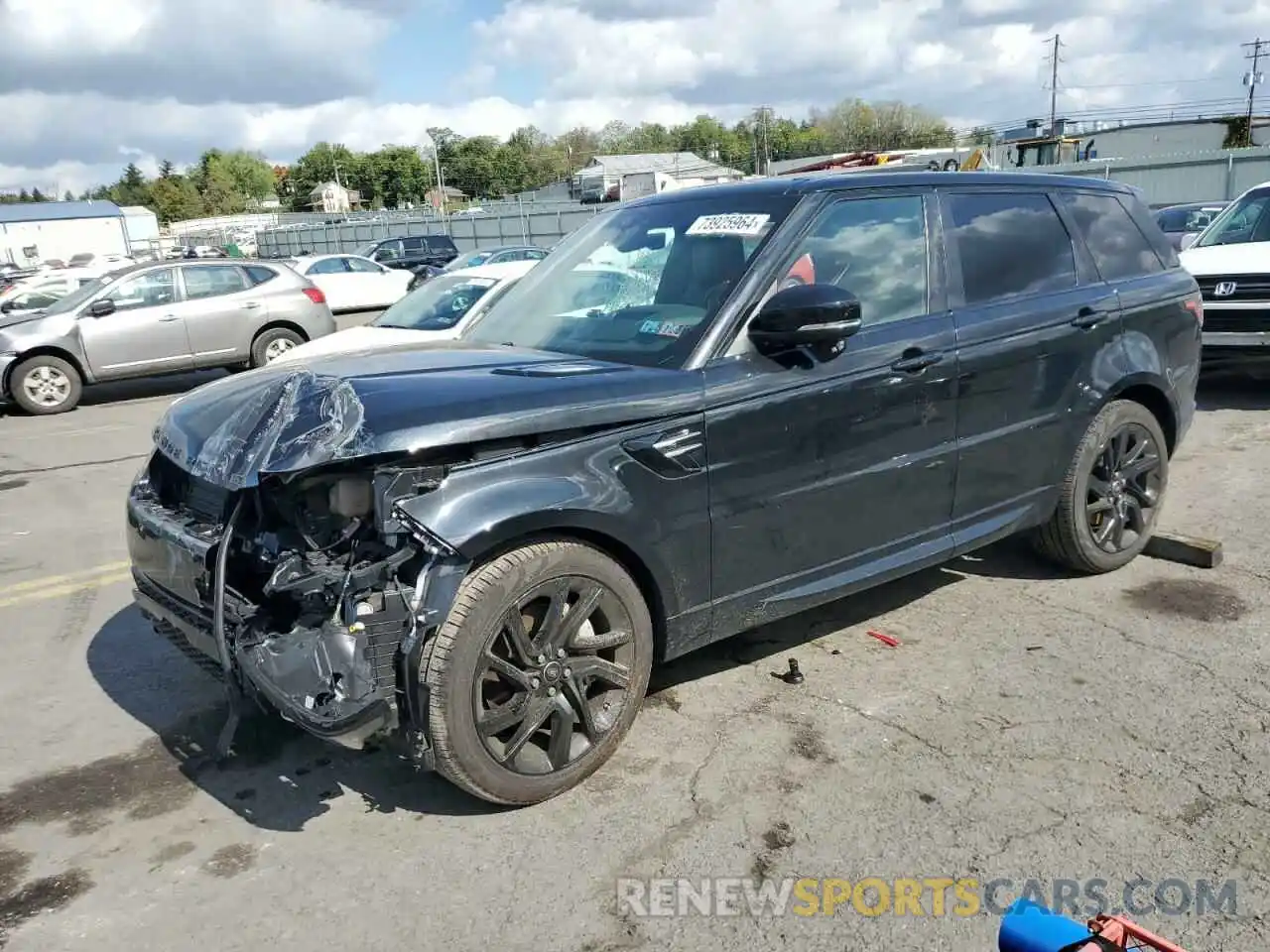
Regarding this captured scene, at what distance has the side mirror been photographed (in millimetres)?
3436

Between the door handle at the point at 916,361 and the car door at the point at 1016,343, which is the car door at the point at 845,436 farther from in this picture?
the car door at the point at 1016,343

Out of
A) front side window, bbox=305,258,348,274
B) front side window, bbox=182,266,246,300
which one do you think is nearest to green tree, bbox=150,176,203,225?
front side window, bbox=305,258,348,274

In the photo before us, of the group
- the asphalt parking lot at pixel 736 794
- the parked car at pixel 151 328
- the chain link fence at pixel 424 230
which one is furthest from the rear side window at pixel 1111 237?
the chain link fence at pixel 424 230

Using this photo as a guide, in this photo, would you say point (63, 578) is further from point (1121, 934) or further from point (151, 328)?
point (151, 328)

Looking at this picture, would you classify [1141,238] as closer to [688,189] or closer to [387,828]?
[688,189]

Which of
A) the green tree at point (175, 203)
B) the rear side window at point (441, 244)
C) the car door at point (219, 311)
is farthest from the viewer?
the green tree at point (175, 203)

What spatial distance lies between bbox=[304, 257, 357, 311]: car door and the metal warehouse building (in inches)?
1972

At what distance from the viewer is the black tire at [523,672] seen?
2.93m

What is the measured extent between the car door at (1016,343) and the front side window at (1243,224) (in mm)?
5957

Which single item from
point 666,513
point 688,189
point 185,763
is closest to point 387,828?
point 185,763

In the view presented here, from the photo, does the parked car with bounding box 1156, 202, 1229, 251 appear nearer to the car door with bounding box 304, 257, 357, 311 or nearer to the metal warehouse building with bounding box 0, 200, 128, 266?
the car door with bounding box 304, 257, 357, 311

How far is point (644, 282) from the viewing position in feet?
13.4

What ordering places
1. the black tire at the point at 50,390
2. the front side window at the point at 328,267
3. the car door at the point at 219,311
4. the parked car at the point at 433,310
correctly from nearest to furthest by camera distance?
the parked car at the point at 433,310, the black tire at the point at 50,390, the car door at the point at 219,311, the front side window at the point at 328,267

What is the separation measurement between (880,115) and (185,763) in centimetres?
10064
